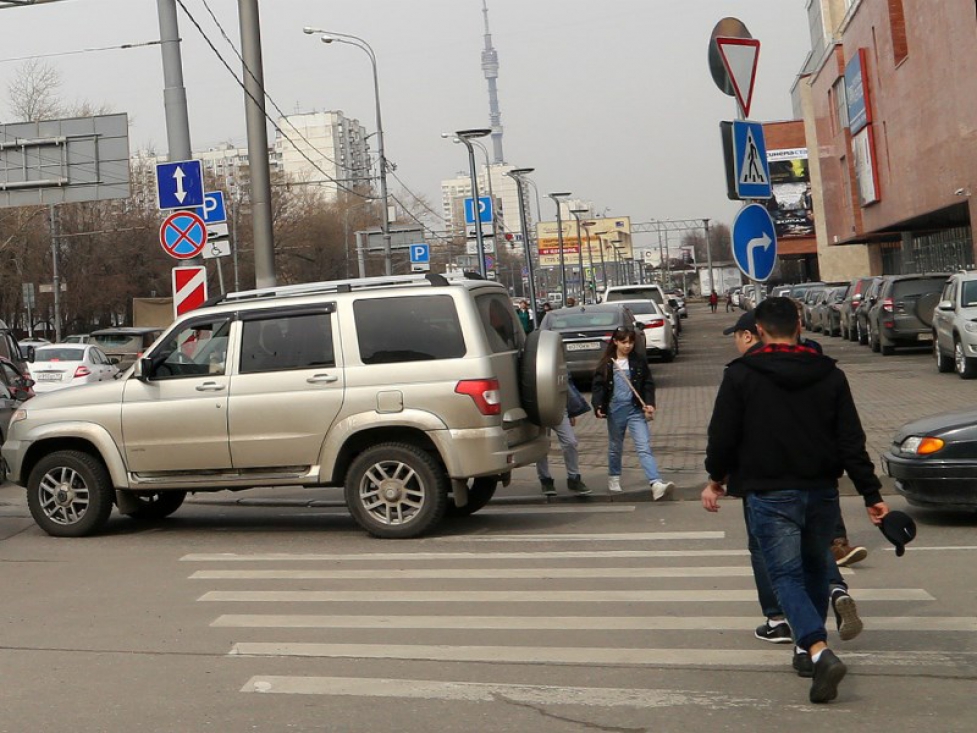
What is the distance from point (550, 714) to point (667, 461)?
9.41m

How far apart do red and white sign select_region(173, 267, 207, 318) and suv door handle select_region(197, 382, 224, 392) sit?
5.37m

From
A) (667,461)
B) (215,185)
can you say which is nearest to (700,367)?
(667,461)

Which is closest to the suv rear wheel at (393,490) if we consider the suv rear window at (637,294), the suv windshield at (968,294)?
the suv windshield at (968,294)

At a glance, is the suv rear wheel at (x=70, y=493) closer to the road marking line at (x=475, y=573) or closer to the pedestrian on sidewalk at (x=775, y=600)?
the road marking line at (x=475, y=573)

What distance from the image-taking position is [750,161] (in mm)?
11375

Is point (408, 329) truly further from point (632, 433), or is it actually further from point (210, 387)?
point (632, 433)

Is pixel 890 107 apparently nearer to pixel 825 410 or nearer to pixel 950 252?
pixel 950 252

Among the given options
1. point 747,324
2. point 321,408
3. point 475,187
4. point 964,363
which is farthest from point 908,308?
point 747,324

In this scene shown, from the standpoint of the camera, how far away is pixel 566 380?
11852 mm

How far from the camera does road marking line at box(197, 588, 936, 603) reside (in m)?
7.95

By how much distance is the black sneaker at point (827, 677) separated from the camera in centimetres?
556

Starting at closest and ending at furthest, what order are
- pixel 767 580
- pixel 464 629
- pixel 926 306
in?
pixel 767 580
pixel 464 629
pixel 926 306

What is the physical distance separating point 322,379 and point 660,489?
11.3 feet

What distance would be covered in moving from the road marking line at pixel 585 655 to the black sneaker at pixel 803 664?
310mm
